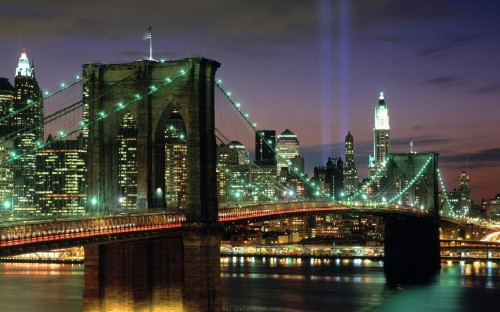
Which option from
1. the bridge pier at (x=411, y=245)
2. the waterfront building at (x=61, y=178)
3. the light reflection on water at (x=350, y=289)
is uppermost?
the waterfront building at (x=61, y=178)

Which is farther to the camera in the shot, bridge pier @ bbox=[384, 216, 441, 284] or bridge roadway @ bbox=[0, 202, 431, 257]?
bridge pier @ bbox=[384, 216, 441, 284]

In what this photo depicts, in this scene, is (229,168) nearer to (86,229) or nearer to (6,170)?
(6,170)

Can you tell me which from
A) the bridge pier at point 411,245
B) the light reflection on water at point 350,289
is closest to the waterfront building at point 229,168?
the light reflection on water at point 350,289

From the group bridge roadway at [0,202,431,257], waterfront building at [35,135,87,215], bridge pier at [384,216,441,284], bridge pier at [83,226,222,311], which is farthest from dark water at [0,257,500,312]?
bridge pier at [83,226,222,311]

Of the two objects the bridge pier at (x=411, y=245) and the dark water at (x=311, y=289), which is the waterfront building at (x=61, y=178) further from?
the bridge pier at (x=411, y=245)

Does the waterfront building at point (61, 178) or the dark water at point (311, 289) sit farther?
the waterfront building at point (61, 178)

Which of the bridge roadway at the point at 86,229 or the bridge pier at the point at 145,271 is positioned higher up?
the bridge roadway at the point at 86,229

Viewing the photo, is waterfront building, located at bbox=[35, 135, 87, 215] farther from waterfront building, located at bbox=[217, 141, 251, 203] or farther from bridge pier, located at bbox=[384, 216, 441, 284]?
bridge pier, located at bbox=[384, 216, 441, 284]
